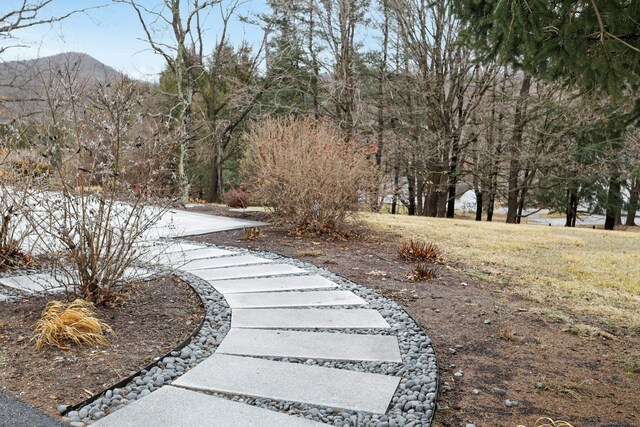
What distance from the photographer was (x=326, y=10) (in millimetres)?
13977

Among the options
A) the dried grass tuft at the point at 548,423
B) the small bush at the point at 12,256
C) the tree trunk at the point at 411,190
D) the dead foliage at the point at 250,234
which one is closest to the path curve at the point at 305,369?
the dried grass tuft at the point at 548,423

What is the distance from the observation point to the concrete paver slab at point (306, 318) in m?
3.21

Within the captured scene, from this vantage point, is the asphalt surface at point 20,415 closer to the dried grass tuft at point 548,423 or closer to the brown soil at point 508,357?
the brown soil at point 508,357

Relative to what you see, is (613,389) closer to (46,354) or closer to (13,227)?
(46,354)

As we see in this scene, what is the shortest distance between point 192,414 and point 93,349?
96cm

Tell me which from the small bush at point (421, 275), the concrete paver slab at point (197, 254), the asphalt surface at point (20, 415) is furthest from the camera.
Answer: the concrete paver slab at point (197, 254)

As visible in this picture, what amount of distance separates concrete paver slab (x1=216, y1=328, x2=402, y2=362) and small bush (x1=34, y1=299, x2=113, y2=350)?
0.75 meters

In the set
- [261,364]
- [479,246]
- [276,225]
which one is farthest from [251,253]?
[479,246]

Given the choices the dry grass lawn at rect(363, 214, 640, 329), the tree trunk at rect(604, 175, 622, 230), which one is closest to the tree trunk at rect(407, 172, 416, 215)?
the dry grass lawn at rect(363, 214, 640, 329)

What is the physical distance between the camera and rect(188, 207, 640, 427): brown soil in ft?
Result: 7.34

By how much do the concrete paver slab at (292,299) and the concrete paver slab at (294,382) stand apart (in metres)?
0.99

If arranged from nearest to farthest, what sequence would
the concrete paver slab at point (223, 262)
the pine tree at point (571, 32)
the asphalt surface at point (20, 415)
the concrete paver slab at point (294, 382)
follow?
the asphalt surface at point (20, 415) → the concrete paver slab at point (294, 382) → the pine tree at point (571, 32) → the concrete paver slab at point (223, 262)

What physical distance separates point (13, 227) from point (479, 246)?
6.01 meters

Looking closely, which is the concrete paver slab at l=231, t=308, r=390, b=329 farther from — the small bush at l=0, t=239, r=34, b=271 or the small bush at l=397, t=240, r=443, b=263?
the small bush at l=0, t=239, r=34, b=271
